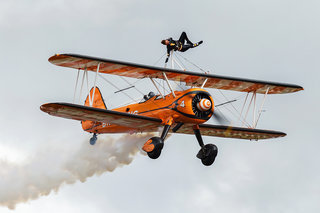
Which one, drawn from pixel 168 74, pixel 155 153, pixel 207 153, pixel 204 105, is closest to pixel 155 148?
pixel 155 153

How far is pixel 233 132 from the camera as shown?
29141 millimetres

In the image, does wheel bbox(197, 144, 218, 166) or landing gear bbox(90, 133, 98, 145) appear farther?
landing gear bbox(90, 133, 98, 145)

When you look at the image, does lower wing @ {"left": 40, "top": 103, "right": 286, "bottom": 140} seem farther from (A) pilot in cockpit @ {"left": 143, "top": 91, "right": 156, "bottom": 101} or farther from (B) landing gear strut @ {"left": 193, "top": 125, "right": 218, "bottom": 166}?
(A) pilot in cockpit @ {"left": 143, "top": 91, "right": 156, "bottom": 101}

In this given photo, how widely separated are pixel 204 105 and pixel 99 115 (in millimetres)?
3821

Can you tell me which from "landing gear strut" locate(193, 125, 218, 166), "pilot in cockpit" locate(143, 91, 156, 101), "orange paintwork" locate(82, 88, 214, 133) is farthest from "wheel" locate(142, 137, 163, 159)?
"pilot in cockpit" locate(143, 91, 156, 101)

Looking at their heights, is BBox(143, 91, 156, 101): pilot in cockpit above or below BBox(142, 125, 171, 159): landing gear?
above

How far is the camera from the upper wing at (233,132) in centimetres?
2764

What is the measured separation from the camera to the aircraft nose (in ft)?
79.8

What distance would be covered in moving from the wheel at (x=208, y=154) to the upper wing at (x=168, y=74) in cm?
281

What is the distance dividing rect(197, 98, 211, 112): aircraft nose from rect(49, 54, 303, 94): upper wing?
1.80m

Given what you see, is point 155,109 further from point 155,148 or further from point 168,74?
point 155,148

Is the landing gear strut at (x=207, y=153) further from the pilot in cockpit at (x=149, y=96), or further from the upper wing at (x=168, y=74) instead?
the upper wing at (x=168, y=74)

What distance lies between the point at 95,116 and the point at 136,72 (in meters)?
2.65

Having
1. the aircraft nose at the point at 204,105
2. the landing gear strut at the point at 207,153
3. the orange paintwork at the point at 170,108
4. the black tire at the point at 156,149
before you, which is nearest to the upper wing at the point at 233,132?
the landing gear strut at the point at 207,153
